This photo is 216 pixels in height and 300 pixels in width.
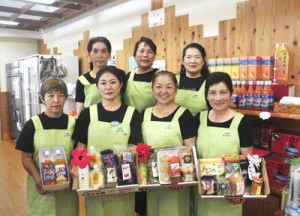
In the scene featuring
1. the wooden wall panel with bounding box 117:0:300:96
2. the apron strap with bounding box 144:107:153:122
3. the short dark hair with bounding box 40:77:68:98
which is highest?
the wooden wall panel with bounding box 117:0:300:96

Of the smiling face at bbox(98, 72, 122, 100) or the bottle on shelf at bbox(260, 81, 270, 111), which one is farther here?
the bottle on shelf at bbox(260, 81, 270, 111)

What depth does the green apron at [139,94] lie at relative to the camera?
90.2 inches

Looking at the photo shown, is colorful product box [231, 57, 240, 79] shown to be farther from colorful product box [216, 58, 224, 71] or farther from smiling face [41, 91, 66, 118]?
smiling face [41, 91, 66, 118]

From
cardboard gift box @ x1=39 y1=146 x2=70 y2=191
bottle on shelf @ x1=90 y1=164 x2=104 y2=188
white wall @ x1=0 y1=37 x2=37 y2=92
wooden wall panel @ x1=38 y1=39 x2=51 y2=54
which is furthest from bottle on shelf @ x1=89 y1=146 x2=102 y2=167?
white wall @ x1=0 y1=37 x2=37 y2=92

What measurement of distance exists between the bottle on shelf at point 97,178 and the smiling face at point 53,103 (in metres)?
0.49

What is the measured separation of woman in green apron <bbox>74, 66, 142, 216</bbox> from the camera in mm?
1824

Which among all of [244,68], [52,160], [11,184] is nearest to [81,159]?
[52,160]

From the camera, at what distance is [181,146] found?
1.76 metres

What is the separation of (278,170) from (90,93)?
168cm

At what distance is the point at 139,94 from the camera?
2293mm

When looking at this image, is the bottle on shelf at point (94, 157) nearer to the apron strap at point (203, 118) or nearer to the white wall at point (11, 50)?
the apron strap at point (203, 118)

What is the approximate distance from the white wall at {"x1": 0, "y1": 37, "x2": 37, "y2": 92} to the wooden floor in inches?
99.8

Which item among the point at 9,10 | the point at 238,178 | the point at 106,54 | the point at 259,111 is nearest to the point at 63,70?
the point at 9,10

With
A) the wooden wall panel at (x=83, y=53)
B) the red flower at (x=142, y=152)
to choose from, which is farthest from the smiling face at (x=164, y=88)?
the wooden wall panel at (x=83, y=53)
